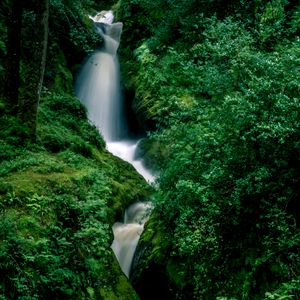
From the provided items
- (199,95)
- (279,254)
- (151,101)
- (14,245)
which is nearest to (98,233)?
(14,245)

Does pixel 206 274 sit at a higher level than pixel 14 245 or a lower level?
lower

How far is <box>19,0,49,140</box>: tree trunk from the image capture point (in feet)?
29.6

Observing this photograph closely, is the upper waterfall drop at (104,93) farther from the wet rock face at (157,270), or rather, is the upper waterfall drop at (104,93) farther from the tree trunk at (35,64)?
the wet rock face at (157,270)

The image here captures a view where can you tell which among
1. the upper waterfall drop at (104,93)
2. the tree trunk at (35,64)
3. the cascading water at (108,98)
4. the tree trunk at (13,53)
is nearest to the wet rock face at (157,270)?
the cascading water at (108,98)

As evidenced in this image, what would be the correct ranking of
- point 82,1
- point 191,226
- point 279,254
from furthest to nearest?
point 82,1 < point 191,226 < point 279,254

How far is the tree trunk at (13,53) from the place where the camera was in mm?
10047

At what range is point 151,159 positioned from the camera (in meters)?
14.2

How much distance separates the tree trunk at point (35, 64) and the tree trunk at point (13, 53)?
104 cm

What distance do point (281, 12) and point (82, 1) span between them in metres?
7.32

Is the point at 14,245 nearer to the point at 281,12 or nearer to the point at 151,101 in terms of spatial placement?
the point at 281,12

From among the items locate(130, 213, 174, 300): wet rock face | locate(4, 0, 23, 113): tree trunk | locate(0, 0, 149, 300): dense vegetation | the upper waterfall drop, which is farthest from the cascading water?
locate(4, 0, 23, 113): tree trunk

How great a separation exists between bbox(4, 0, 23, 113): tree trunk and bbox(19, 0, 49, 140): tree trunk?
1.04m

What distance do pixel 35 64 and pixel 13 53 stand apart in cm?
141

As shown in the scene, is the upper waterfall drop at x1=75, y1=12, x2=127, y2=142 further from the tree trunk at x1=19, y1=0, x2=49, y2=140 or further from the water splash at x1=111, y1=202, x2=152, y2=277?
the tree trunk at x1=19, y1=0, x2=49, y2=140
